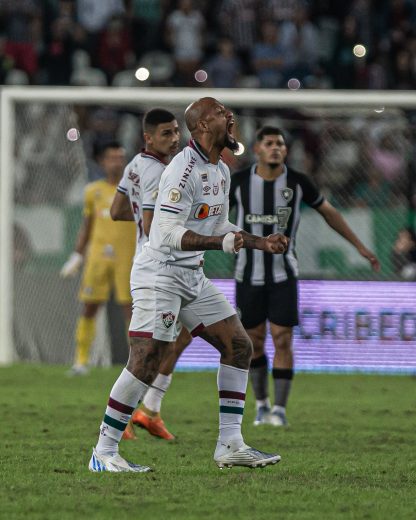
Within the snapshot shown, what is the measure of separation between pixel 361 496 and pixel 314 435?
3107mm

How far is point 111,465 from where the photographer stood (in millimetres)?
7551

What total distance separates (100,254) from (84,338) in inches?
38.5

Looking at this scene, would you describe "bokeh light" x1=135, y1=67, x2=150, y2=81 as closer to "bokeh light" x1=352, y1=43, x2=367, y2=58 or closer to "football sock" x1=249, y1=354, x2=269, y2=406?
"bokeh light" x1=352, y1=43, x2=367, y2=58

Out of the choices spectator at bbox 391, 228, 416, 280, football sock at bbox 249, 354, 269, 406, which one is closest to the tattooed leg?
football sock at bbox 249, 354, 269, 406

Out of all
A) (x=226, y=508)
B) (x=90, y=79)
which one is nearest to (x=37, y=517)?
(x=226, y=508)

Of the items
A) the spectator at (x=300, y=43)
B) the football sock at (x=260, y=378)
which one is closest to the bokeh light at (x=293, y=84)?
the spectator at (x=300, y=43)

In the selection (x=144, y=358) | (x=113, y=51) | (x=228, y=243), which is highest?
(x=113, y=51)

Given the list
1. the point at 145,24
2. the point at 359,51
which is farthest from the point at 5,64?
the point at 359,51

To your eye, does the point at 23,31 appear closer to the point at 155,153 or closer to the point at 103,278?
the point at 103,278

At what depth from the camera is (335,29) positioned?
2173 cm

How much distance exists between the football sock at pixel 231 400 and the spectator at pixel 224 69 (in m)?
12.7

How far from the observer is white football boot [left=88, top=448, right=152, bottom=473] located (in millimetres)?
7551

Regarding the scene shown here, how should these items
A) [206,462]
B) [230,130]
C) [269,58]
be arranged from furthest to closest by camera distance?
[269,58] → [206,462] → [230,130]

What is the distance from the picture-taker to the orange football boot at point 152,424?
32.1 feet
